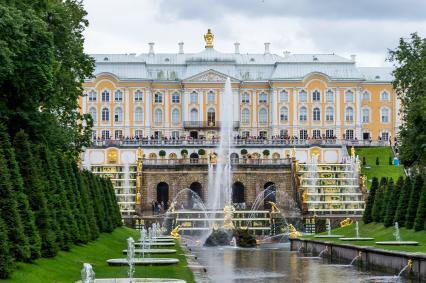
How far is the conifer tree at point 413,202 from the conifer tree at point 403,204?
981 mm

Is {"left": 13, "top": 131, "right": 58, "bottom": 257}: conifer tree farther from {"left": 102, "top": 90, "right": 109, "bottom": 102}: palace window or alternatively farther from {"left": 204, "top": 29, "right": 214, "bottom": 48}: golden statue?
{"left": 204, "top": 29, "right": 214, "bottom": 48}: golden statue

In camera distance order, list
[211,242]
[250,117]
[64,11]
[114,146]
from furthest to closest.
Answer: [250,117], [114,146], [211,242], [64,11]

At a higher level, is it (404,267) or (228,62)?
(228,62)

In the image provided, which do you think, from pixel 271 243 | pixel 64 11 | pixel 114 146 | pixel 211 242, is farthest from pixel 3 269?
pixel 114 146

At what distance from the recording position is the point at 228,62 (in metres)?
124

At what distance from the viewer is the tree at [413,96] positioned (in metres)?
52.2

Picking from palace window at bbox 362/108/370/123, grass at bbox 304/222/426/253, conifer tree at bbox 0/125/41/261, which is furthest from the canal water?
palace window at bbox 362/108/370/123

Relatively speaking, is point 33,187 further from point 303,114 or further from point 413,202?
point 303,114

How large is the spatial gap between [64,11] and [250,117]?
80.0 meters

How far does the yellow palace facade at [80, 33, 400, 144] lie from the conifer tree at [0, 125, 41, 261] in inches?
3771

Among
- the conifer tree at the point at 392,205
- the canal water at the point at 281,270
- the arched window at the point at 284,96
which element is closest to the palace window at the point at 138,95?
the arched window at the point at 284,96

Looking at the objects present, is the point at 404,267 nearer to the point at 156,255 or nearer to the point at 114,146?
the point at 156,255

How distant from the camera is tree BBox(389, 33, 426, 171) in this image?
52219mm

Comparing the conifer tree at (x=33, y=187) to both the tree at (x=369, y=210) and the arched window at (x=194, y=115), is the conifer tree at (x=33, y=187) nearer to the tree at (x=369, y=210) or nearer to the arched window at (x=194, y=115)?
the tree at (x=369, y=210)
